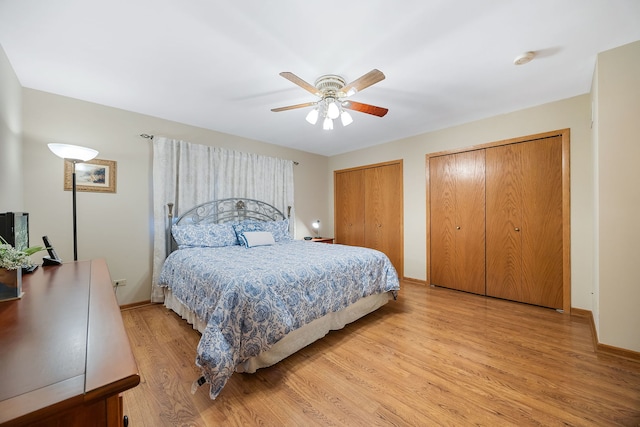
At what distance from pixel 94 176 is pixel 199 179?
113 cm

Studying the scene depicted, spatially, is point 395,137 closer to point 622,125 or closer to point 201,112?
point 622,125

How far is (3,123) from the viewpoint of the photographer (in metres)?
2.00

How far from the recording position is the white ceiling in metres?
1.60

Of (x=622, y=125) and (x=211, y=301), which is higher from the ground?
(x=622, y=125)

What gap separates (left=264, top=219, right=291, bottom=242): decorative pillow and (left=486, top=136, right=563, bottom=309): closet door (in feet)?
9.73

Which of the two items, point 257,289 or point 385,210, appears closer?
point 257,289

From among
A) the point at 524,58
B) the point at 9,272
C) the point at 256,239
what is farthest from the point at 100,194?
the point at 524,58

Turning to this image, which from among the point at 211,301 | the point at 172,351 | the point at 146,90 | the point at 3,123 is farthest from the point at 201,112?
the point at 172,351

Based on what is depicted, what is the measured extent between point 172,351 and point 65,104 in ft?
9.48

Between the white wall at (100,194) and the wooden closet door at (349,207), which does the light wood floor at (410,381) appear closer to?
the white wall at (100,194)

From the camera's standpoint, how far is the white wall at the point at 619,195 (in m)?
1.97

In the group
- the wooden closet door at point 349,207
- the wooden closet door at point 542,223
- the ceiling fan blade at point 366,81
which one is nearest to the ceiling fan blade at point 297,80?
the ceiling fan blade at point 366,81

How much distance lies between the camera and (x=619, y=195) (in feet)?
6.64

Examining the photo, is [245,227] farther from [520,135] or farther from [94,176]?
[520,135]
